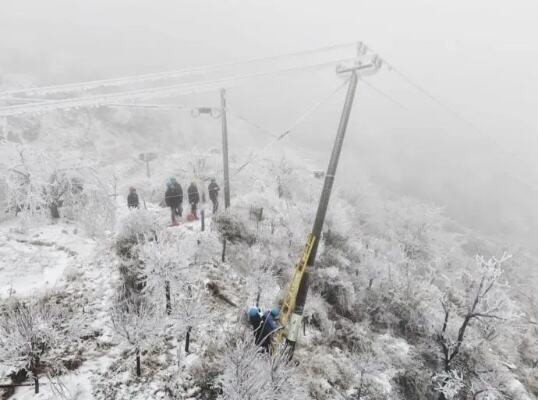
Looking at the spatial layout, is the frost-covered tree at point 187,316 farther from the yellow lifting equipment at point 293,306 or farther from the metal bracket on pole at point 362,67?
the metal bracket on pole at point 362,67

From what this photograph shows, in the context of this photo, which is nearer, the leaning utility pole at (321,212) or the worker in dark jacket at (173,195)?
the leaning utility pole at (321,212)

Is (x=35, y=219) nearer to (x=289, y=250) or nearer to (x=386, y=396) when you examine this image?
(x=289, y=250)

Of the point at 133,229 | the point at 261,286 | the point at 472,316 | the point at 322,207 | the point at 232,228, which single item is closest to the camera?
the point at 322,207

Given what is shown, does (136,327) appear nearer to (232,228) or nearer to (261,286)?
(261,286)

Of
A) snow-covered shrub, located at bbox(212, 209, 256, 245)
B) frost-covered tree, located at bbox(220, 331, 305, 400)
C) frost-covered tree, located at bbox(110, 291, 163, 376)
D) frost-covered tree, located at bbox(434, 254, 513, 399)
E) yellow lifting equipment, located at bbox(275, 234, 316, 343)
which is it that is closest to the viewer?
frost-covered tree, located at bbox(220, 331, 305, 400)

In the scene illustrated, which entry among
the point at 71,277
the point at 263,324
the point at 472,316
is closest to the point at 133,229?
the point at 71,277

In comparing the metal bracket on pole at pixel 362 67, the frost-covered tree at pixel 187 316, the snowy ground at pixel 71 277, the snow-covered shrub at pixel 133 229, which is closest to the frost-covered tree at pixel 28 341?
the snowy ground at pixel 71 277

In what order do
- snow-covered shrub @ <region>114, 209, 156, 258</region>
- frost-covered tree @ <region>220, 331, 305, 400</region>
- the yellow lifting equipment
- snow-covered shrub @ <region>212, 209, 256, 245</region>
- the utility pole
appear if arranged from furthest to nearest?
1. snow-covered shrub @ <region>212, 209, 256, 245</region>
2. snow-covered shrub @ <region>114, 209, 156, 258</region>
3. the yellow lifting equipment
4. the utility pole
5. frost-covered tree @ <region>220, 331, 305, 400</region>

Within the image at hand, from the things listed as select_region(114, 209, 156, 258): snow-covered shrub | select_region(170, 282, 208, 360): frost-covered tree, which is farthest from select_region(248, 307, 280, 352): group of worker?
select_region(114, 209, 156, 258): snow-covered shrub

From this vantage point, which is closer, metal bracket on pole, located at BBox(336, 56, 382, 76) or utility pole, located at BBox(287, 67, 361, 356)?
metal bracket on pole, located at BBox(336, 56, 382, 76)

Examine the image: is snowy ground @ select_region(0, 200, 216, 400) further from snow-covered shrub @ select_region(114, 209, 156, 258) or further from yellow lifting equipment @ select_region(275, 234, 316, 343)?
yellow lifting equipment @ select_region(275, 234, 316, 343)

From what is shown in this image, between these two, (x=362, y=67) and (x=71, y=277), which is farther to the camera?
(x=71, y=277)

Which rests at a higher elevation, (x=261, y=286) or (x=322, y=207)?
(x=322, y=207)

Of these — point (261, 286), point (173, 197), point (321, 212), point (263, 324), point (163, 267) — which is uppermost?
point (321, 212)
